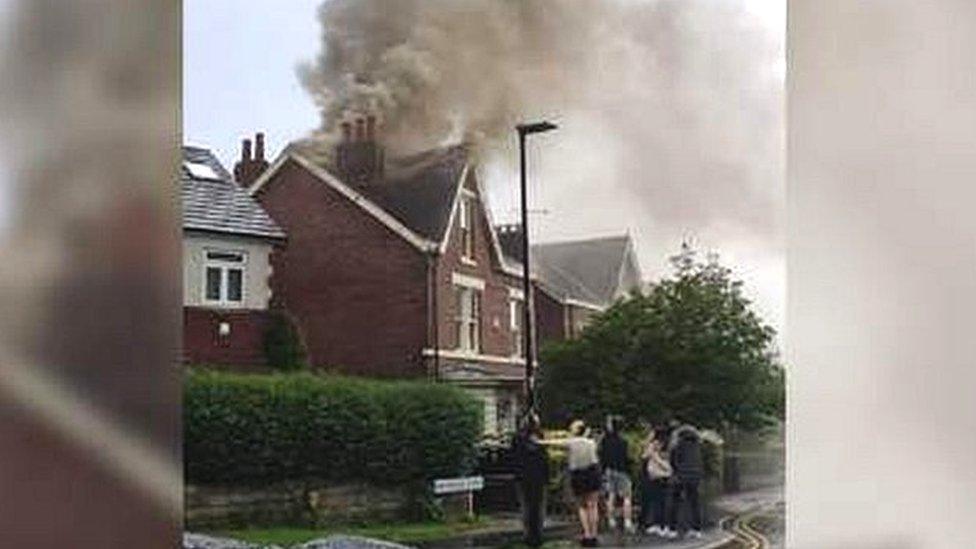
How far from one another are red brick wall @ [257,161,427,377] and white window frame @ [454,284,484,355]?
0.23 feet

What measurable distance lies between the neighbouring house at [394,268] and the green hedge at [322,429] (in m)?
0.05

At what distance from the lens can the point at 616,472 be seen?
3002 millimetres

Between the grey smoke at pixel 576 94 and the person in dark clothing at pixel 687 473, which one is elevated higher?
the grey smoke at pixel 576 94

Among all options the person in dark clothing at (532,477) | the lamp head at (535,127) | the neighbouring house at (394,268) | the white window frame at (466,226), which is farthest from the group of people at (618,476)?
the lamp head at (535,127)

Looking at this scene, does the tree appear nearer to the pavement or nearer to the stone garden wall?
the pavement

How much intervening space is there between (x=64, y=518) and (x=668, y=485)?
1173mm

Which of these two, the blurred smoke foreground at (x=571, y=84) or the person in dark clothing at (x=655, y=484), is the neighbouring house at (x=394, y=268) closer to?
the blurred smoke foreground at (x=571, y=84)

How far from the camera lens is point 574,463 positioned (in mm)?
2992

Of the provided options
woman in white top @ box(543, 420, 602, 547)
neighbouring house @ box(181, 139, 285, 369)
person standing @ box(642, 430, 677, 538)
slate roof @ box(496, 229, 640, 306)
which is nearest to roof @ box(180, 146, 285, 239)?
neighbouring house @ box(181, 139, 285, 369)

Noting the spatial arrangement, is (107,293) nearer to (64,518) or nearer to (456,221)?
(64,518)

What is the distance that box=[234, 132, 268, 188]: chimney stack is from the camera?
9.72ft

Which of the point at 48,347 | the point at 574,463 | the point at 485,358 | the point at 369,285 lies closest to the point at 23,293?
the point at 48,347

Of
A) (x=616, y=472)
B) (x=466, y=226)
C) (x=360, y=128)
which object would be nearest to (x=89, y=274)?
(x=360, y=128)

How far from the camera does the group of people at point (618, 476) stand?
299 cm
